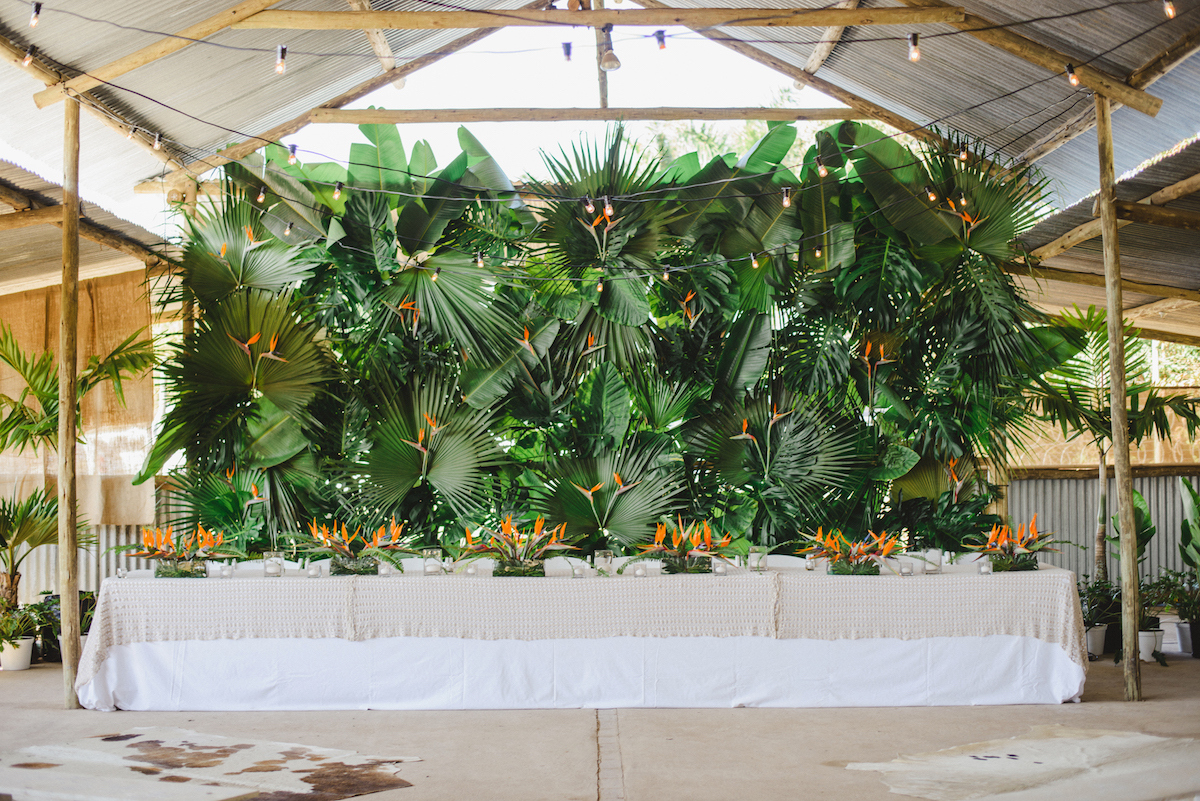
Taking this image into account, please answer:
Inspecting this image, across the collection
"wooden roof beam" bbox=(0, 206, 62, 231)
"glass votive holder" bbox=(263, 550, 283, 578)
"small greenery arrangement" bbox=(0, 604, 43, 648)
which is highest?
"wooden roof beam" bbox=(0, 206, 62, 231)

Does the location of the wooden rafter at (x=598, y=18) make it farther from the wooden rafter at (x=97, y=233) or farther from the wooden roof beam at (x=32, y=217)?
the wooden rafter at (x=97, y=233)

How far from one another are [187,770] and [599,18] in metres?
4.54

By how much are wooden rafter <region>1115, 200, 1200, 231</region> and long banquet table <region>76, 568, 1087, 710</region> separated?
7.49 ft

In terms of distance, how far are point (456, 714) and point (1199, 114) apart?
5.66m

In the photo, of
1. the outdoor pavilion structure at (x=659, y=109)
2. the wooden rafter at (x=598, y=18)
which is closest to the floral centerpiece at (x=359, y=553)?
the outdoor pavilion structure at (x=659, y=109)

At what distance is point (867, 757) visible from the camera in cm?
410

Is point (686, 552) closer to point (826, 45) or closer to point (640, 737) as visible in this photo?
point (640, 737)

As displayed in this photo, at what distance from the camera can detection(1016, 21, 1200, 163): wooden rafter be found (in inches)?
217

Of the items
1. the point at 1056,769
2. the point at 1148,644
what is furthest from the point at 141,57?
the point at 1148,644

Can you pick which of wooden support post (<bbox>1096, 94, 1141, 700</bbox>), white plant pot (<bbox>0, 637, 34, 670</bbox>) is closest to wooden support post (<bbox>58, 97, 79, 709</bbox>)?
white plant pot (<bbox>0, 637, 34, 670</bbox>)

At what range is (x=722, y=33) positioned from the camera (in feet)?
27.4

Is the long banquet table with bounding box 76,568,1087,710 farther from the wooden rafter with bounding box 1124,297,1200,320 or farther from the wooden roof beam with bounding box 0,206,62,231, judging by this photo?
the wooden rafter with bounding box 1124,297,1200,320

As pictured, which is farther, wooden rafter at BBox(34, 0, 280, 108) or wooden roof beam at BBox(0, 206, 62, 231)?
wooden roof beam at BBox(0, 206, 62, 231)

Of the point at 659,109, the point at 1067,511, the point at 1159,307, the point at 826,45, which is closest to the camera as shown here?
the point at 826,45
